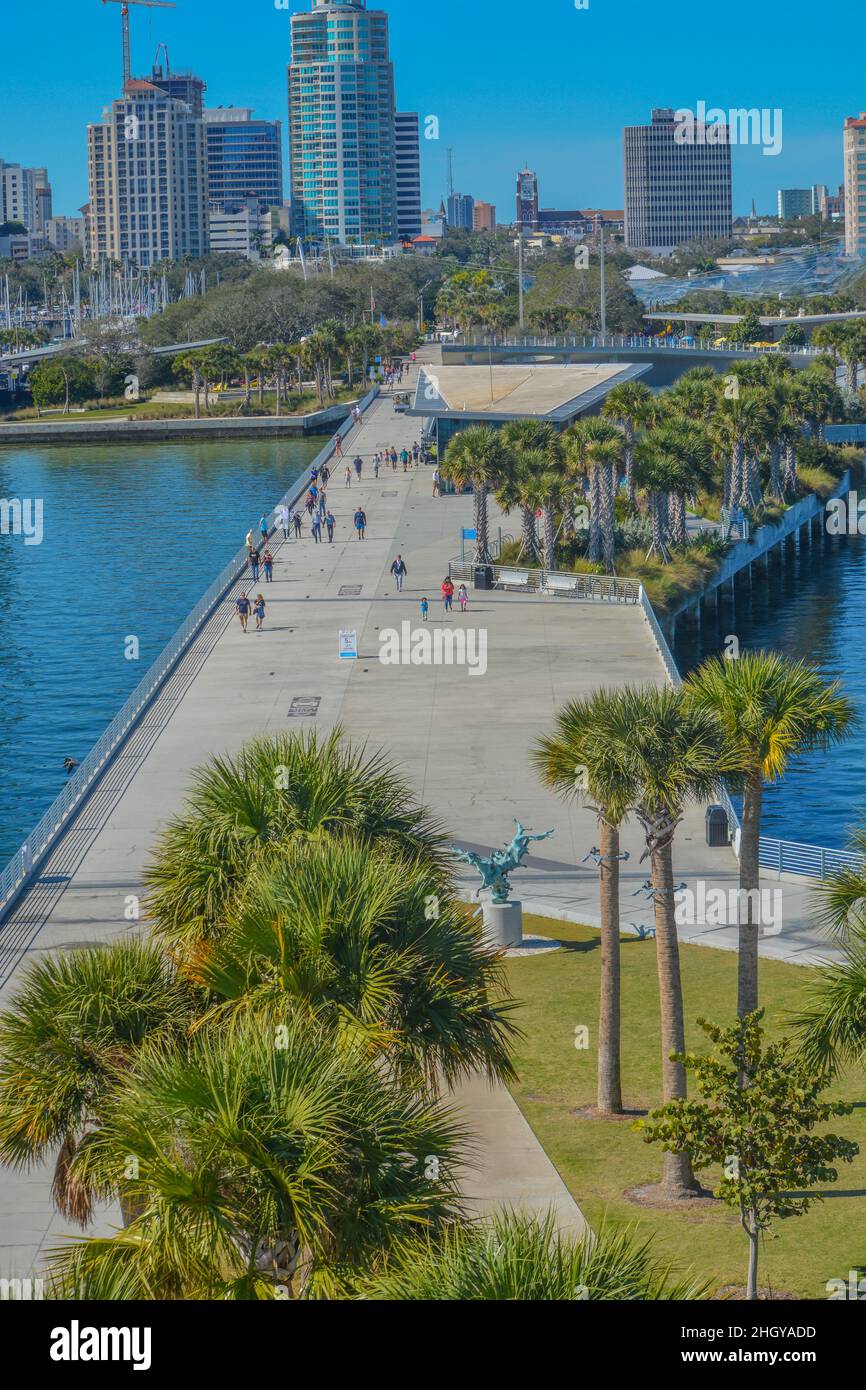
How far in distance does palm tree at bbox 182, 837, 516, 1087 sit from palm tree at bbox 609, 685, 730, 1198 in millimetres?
4234

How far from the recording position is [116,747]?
4316 cm

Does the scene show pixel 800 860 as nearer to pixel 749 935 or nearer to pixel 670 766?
pixel 749 935

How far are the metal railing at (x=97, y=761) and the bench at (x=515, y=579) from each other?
9.41 metres

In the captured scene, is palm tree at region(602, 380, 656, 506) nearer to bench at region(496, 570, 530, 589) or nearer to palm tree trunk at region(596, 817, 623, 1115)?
bench at region(496, 570, 530, 589)

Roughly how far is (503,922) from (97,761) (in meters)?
15.3

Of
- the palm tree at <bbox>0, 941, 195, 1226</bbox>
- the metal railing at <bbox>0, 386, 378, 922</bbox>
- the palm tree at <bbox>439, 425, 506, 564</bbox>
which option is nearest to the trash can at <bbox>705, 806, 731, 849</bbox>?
the metal railing at <bbox>0, 386, 378, 922</bbox>

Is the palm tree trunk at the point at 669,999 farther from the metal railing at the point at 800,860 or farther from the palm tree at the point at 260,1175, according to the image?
the metal railing at the point at 800,860

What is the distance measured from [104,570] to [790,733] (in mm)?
64248

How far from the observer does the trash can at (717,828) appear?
34.8 metres

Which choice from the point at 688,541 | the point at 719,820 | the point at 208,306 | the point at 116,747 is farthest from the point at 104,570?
the point at 208,306

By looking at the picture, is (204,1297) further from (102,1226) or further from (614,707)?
(614,707)

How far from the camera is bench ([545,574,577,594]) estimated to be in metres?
62.3

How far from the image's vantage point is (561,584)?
6266 cm

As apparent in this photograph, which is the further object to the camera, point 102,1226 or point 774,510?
point 774,510
